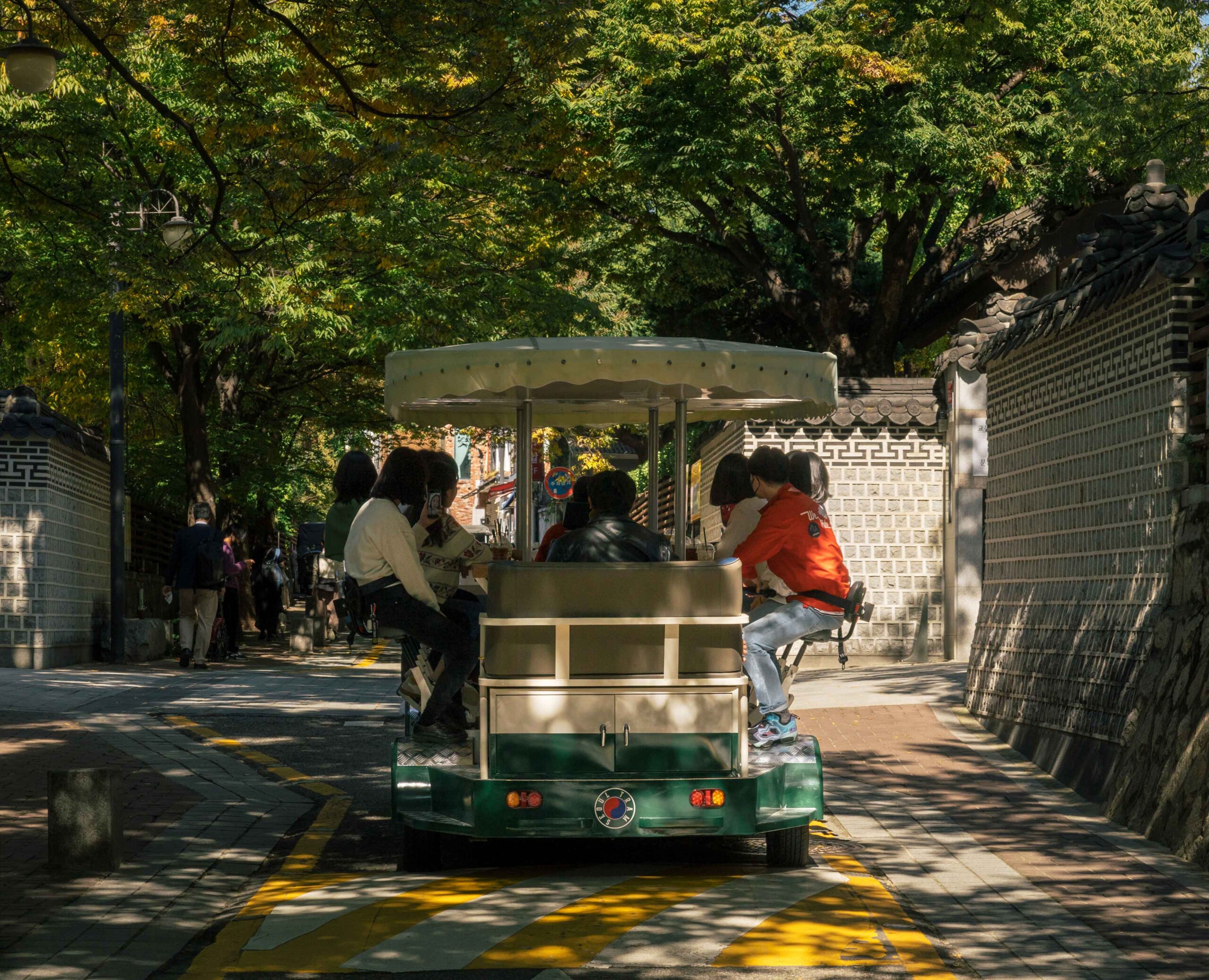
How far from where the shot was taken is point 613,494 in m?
8.12

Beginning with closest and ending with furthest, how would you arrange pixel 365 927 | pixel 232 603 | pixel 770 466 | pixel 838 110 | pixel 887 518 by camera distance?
pixel 365 927 < pixel 770 466 < pixel 887 518 < pixel 838 110 < pixel 232 603

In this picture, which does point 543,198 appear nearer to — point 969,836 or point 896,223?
point 896,223

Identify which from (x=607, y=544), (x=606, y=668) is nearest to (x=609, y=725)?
(x=606, y=668)

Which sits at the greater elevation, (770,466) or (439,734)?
(770,466)

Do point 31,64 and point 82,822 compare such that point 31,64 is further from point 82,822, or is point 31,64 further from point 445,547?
point 82,822

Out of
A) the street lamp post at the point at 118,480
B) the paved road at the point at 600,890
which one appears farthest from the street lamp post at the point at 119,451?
the paved road at the point at 600,890

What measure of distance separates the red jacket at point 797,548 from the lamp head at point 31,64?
603 cm

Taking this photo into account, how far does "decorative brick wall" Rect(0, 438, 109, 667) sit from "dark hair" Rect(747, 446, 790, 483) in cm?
1364

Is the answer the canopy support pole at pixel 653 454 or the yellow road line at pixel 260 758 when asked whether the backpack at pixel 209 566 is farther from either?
the canopy support pole at pixel 653 454

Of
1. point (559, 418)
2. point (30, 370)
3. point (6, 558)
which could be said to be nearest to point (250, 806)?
point (559, 418)

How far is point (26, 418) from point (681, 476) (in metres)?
13.3

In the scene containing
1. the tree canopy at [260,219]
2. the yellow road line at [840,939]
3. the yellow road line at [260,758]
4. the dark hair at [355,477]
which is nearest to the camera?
the yellow road line at [840,939]

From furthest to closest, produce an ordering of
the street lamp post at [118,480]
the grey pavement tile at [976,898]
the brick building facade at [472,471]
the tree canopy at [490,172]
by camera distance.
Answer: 1. the brick building facade at [472,471]
2. the street lamp post at [118,480]
3. the tree canopy at [490,172]
4. the grey pavement tile at [976,898]

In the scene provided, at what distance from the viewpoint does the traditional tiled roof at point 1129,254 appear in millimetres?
9578
